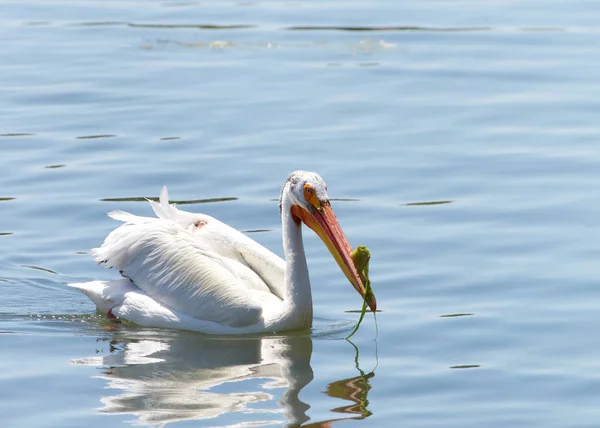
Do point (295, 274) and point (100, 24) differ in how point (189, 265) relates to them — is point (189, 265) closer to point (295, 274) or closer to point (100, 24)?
point (295, 274)

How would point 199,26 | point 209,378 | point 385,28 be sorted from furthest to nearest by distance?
1. point 199,26
2. point 385,28
3. point 209,378

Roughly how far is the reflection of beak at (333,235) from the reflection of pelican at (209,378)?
0.47 meters

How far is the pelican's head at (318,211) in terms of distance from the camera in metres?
6.59

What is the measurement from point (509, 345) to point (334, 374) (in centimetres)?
94

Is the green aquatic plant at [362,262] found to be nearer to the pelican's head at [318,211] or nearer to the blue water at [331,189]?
the pelican's head at [318,211]

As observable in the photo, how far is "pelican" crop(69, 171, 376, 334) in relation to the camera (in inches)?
265

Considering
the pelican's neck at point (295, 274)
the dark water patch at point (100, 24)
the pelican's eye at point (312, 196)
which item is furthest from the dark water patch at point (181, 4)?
the pelican's eye at point (312, 196)

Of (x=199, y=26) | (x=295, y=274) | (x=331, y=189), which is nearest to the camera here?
(x=295, y=274)

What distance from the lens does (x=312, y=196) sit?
669 cm

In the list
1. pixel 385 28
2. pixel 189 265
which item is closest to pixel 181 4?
pixel 385 28

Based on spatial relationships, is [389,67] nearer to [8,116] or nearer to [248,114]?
[248,114]

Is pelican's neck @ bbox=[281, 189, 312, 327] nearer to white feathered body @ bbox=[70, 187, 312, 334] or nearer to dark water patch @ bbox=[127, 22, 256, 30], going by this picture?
white feathered body @ bbox=[70, 187, 312, 334]

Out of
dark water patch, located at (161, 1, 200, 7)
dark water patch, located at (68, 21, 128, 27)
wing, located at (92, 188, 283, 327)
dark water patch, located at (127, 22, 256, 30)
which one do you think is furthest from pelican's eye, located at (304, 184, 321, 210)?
dark water patch, located at (161, 1, 200, 7)

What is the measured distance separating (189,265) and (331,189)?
90.8 inches
